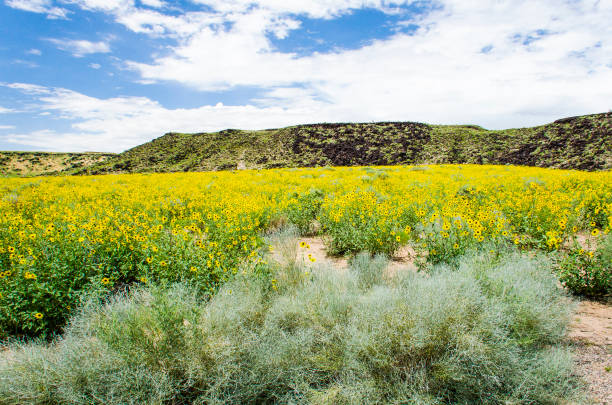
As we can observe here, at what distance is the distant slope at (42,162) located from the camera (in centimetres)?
6144

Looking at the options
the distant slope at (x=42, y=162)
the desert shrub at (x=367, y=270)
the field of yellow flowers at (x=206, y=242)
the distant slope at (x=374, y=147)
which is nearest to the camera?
the field of yellow flowers at (x=206, y=242)

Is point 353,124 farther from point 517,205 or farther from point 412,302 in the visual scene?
point 412,302

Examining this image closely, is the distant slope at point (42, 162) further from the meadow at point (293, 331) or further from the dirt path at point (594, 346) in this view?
the dirt path at point (594, 346)

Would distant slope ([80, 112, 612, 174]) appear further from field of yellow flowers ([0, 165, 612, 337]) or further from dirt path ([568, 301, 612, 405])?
dirt path ([568, 301, 612, 405])

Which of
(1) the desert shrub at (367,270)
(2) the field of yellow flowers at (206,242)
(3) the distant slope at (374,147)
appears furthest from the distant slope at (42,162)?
(1) the desert shrub at (367,270)

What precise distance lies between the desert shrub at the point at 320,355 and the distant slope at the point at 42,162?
70902 mm

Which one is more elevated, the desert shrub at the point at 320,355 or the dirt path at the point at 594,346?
the desert shrub at the point at 320,355

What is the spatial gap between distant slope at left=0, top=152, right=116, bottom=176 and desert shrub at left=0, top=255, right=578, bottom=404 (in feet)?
233

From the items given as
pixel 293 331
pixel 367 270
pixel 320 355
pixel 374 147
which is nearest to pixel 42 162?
pixel 374 147

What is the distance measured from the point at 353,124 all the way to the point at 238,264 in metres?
71.9

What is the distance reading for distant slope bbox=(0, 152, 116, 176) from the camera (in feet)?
202

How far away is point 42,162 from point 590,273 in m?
92.7

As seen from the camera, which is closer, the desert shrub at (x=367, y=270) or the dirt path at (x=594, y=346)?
the dirt path at (x=594, y=346)

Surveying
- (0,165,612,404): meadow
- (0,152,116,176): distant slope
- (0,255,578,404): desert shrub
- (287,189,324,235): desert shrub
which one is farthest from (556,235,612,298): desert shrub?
(0,152,116,176): distant slope
